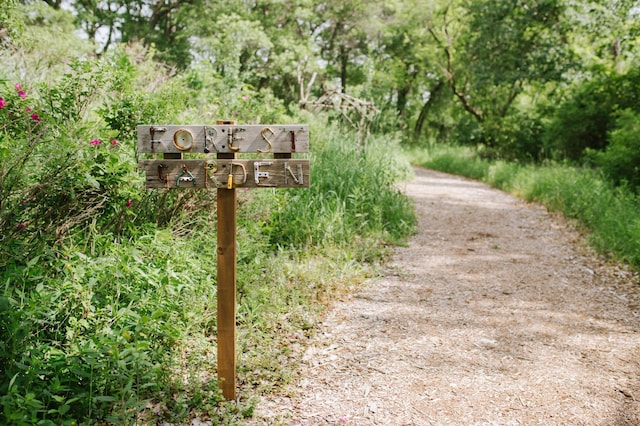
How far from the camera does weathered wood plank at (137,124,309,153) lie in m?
2.75

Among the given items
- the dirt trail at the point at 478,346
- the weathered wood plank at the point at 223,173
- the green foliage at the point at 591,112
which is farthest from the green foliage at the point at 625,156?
the weathered wood plank at the point at 223,173

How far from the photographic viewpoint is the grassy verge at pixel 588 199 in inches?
232

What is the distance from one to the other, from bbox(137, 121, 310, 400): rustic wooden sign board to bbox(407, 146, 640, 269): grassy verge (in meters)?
4.51

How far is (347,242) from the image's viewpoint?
18.6 ft

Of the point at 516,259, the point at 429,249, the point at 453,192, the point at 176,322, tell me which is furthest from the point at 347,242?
the point at 453,192

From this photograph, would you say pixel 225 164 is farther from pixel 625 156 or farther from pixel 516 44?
pixel 516 44

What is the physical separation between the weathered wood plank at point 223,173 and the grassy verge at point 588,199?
4481 mm

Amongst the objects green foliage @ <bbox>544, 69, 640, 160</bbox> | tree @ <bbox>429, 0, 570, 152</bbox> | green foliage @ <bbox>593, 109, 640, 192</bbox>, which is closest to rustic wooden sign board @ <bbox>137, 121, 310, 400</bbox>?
green foliage @ <bbox>593, 109, 640, 192</bbox>

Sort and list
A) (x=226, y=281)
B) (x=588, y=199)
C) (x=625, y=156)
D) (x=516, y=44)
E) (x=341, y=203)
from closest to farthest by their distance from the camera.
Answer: (x=226, y=281) → (x=341, y=203) → (x=588, y=199) → (x=625, y=156) → (x=516, y=44)

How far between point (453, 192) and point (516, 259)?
505 cm

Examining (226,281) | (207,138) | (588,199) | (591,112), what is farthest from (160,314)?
(591,112)

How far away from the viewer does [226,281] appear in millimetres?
2861

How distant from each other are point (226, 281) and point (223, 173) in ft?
2.04

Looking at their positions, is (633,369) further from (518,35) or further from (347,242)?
(518,35)
